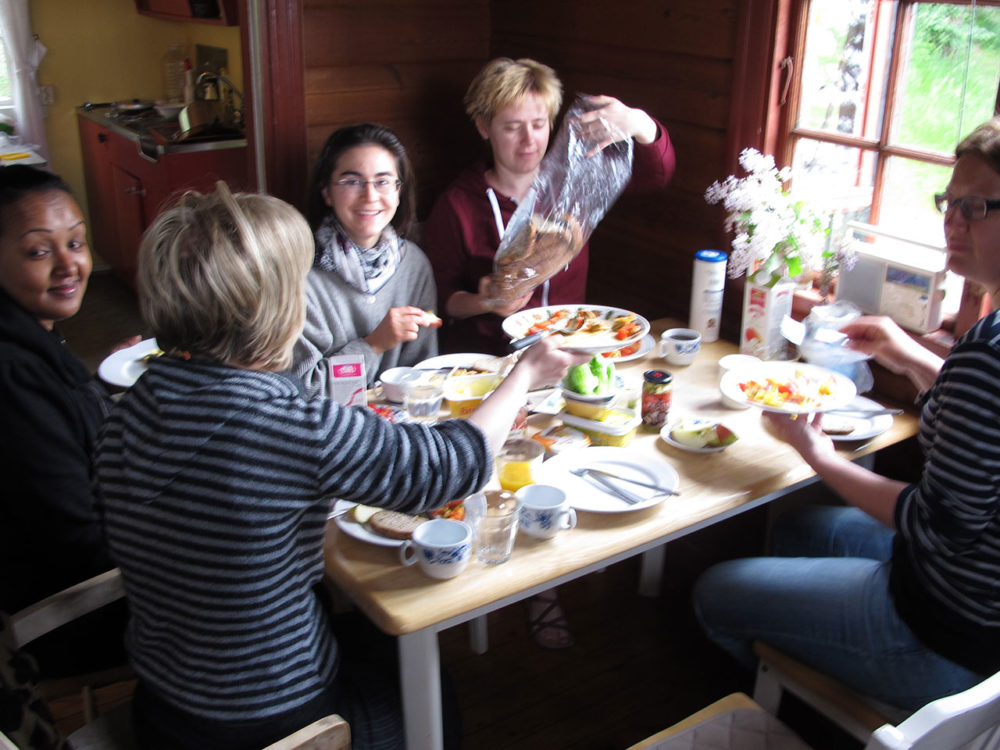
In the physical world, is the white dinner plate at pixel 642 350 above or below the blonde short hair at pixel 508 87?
below

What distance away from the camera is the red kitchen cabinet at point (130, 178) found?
12.7 feet

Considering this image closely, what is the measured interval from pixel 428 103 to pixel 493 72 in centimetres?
57

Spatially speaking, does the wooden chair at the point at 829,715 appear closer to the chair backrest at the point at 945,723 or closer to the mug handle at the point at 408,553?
the chair backrest at the point at 945,723

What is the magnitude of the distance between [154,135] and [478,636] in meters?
2.80

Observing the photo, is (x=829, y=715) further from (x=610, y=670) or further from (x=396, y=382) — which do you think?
(x=396, y=382)

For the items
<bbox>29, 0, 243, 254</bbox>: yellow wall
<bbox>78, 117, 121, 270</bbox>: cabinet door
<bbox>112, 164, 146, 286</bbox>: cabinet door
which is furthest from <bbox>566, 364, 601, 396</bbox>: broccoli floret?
<bbox>29, 0, 243, 254</bbox>: yellow wall

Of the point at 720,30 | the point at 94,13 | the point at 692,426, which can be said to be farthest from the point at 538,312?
the point at 94,13

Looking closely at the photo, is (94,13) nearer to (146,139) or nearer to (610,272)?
(146,139)

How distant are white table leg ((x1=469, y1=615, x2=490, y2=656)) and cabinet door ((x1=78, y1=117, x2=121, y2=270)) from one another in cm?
354

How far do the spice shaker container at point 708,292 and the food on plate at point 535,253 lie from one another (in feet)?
1.11

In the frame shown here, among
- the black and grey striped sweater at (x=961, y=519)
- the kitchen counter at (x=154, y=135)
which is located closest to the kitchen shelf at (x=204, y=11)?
the kitchen counter at (x=154, y=135)

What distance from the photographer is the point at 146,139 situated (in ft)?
13.3

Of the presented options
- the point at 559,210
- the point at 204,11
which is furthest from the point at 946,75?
the point at 204,11

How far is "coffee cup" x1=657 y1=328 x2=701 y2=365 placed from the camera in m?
2.10
